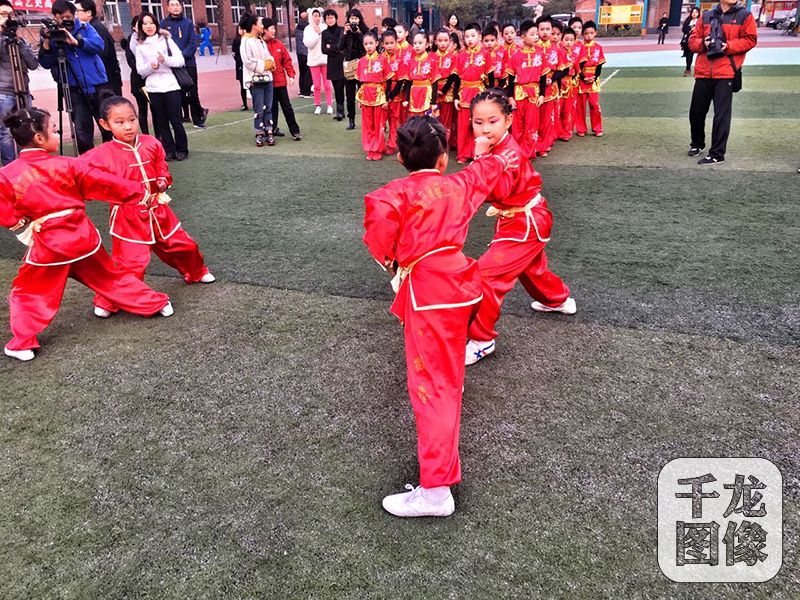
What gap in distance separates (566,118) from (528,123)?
146cm

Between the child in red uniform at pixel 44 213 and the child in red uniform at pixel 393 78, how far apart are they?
191 inches

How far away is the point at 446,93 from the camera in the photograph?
26.6 ft

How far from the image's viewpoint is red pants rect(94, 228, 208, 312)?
3824mm

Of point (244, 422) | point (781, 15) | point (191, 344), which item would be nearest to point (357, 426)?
point (244, 422)

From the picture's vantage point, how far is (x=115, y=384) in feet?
10.1

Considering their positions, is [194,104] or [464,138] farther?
[194,104]

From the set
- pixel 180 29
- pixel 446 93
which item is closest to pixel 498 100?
pixel 446 93

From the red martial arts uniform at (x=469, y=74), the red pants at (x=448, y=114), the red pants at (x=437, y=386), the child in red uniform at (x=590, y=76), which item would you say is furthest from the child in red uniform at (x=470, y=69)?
the red pants at (x=437, y=386)

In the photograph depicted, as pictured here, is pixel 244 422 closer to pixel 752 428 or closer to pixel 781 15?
pixel 752 428

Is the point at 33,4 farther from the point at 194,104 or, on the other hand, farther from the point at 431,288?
the point at 431,288

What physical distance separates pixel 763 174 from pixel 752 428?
4820 mm

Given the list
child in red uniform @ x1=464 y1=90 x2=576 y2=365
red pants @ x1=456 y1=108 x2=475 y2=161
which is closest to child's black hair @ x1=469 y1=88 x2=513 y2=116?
child in red uniform @ x1=464 y1=90 x2=576 y2=365

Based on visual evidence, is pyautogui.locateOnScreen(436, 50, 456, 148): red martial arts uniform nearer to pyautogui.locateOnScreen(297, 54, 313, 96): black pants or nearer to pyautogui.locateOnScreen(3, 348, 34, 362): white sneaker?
pyautogui.locateOnScreen(3, 348, 34, 362): white sneaker

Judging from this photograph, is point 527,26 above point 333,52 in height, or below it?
above
